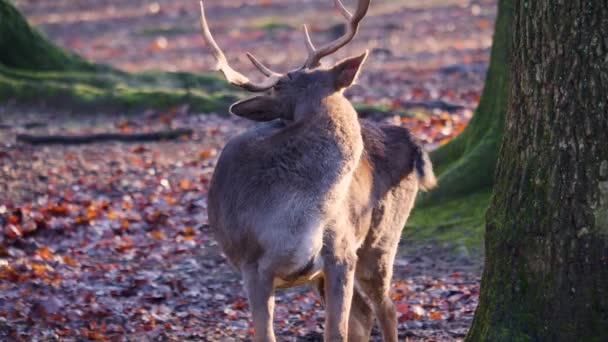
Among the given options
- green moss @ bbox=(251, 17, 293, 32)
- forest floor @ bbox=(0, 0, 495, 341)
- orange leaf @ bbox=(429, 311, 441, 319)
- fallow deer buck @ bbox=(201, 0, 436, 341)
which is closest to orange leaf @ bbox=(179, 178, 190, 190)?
forest floor @ bbox=(0, 0, 495, 341)

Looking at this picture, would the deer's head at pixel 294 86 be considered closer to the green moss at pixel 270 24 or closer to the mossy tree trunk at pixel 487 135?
the mossy tree trunk at pixel 487 135

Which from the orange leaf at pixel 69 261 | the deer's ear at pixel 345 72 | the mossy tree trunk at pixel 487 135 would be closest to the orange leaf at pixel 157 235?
the orange leaf at pixel 69 261

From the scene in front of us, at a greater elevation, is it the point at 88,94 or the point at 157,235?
the point at 88,94

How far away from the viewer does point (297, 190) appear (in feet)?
20.1

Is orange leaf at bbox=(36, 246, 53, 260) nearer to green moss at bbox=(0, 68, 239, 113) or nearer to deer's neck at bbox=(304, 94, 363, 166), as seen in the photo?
deer's neck at bbox=(304, 94, 363, 166)

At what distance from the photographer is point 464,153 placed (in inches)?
412

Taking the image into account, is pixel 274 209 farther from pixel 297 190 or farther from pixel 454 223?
pixel 454 223

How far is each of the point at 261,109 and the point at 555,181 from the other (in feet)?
6.27

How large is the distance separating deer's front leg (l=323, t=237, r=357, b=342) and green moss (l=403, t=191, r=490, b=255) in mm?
3116

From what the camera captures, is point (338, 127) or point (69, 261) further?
point (69, 261)

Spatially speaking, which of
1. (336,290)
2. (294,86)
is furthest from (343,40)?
(336,290)

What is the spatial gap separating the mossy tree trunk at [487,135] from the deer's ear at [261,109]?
3858mm

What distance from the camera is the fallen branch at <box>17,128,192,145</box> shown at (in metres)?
14.0

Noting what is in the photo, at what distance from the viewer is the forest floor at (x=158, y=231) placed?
8.02 meters
